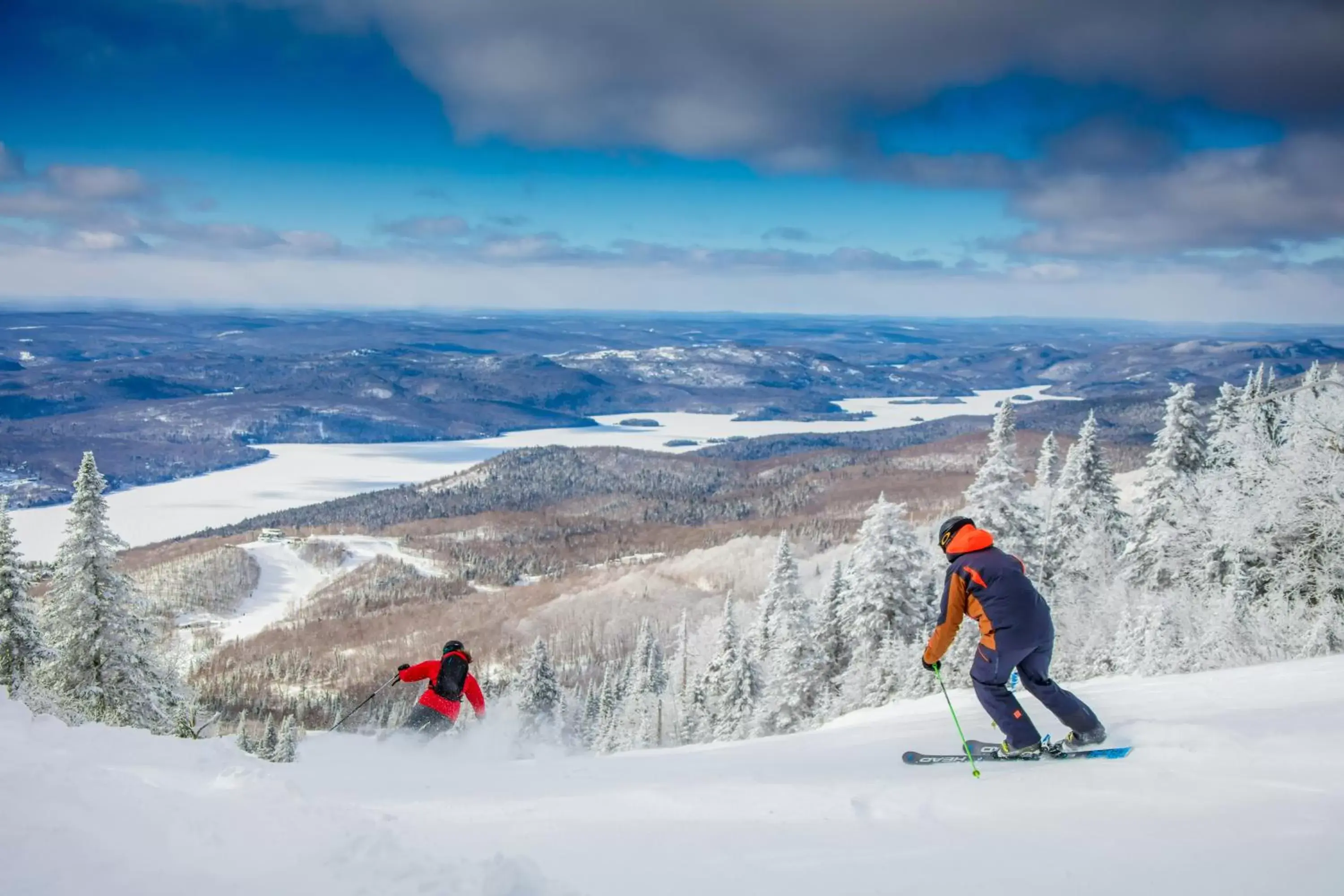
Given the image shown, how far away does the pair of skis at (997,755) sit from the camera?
7.92 metres

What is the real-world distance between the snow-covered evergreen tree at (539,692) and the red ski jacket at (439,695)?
1418 inches

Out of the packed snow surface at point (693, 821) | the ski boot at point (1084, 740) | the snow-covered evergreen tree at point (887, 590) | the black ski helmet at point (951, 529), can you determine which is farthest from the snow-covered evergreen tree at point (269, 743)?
the ski boot at point (1084, 740)

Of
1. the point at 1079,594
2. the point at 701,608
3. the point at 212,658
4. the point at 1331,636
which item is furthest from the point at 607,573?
the point at 1331,636

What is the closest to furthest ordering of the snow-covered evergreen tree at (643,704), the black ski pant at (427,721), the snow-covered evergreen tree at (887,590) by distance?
1. the black ski pant at (427,721)
2. the snow-covered evergreen tree at (887,590)
3. the snow-covered evergreen tree at (643,704)

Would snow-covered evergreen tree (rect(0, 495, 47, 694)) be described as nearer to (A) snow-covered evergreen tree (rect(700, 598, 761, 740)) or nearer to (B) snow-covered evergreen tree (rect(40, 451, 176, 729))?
(B) snow-covered evergreen tree (rect(40, 451, 176, 729))

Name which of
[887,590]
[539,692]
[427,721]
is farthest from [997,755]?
[539,692]

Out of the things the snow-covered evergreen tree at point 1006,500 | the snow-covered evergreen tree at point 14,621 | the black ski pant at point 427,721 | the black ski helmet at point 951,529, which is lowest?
the snow-covered evergreen tree at point 14,621

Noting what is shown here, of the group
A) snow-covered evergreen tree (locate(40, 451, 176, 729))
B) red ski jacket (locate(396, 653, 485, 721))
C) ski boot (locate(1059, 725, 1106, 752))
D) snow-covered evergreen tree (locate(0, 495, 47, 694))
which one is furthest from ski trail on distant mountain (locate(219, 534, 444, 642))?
ski boot (locate(1059, 725, 1106, 752))

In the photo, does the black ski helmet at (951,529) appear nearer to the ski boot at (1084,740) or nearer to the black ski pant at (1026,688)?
the black ski pant at (1026,688)

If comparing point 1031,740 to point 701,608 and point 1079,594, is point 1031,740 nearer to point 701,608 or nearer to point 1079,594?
point 1079,594

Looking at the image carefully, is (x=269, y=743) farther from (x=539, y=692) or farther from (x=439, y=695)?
(x=439, y=695)

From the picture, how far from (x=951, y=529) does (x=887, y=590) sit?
23.1 metres

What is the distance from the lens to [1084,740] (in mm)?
8156

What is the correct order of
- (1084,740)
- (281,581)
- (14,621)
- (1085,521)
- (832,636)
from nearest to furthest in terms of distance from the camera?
(1084,740) < (14,621) < (832,636) < (1085,521) < (281,581)
